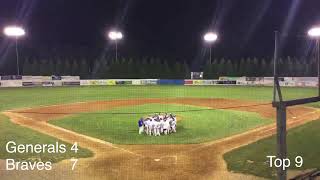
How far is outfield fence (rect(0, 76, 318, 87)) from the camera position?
46938 mm

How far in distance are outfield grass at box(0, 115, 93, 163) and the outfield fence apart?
26.1m

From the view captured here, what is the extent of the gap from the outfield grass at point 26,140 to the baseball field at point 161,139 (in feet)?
0.12

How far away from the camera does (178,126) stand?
2012 cm

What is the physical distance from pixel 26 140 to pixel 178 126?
7643mm

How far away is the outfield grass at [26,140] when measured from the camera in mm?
14156

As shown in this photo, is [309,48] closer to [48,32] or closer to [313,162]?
[48,32]

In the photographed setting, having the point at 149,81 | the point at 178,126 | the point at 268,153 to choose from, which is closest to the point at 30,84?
the point at 149,81

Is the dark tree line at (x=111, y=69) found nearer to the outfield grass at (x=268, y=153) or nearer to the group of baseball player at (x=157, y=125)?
the group of baseball player at (x=157, y=125)

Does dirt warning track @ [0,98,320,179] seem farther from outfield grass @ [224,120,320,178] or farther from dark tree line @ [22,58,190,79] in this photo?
dark tree line @ [22,58,190,79]

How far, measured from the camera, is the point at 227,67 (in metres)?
55.7

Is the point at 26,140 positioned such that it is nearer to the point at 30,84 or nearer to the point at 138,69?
the point at 30,84

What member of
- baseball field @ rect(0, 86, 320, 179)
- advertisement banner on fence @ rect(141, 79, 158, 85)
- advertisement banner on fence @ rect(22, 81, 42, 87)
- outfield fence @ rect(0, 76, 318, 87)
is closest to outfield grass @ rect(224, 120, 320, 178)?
baseball field @ rect(0, 86, 320, 179)

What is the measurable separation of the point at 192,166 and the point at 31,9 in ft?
203

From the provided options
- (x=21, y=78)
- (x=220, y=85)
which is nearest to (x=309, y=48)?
(x=220, y=85)
